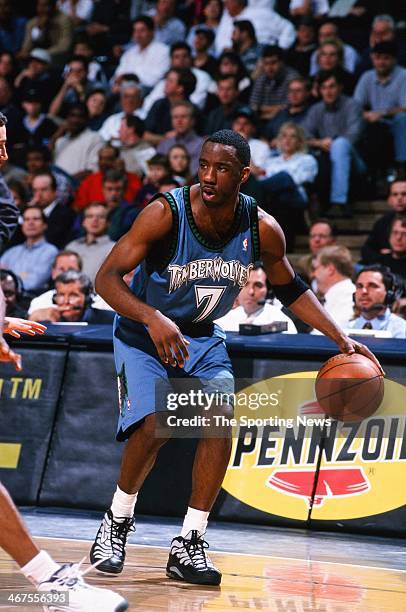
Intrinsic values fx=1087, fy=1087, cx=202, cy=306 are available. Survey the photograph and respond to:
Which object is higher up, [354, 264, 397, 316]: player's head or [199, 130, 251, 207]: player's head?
[199, 130, 251, 207]: player's head

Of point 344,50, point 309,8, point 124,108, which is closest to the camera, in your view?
point 344,50

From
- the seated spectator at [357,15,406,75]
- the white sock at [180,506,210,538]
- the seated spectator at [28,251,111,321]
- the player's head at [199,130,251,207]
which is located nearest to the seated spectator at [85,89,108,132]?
the seated spectator at [357,15,406,75]

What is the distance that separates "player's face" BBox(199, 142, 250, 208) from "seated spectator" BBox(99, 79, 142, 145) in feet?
24.5

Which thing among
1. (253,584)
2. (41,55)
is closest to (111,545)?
(253,584)

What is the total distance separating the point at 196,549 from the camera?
4.59 m

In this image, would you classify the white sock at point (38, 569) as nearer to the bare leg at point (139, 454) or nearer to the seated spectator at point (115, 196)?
the bare leg at point (139, 454)

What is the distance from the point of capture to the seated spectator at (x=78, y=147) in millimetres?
11930

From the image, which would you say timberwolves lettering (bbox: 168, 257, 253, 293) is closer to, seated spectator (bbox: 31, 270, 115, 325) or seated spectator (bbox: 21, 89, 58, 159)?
seated spectator (bbox: 31, 270, 115, 325)

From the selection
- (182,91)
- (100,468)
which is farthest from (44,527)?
(182,91)

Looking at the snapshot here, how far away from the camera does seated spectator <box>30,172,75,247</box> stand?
34.8 feet

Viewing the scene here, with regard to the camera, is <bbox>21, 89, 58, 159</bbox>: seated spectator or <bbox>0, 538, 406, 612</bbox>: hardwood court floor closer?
<bbox>0, 538, 406, 612</bbox>: hardwood court floor

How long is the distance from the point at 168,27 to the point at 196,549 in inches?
386

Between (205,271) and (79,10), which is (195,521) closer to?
(205,271)

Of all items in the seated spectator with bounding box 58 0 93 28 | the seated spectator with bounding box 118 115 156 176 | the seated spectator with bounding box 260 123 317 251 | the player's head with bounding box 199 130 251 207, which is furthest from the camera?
the seated spectator with bounding box 58 0 93 28
